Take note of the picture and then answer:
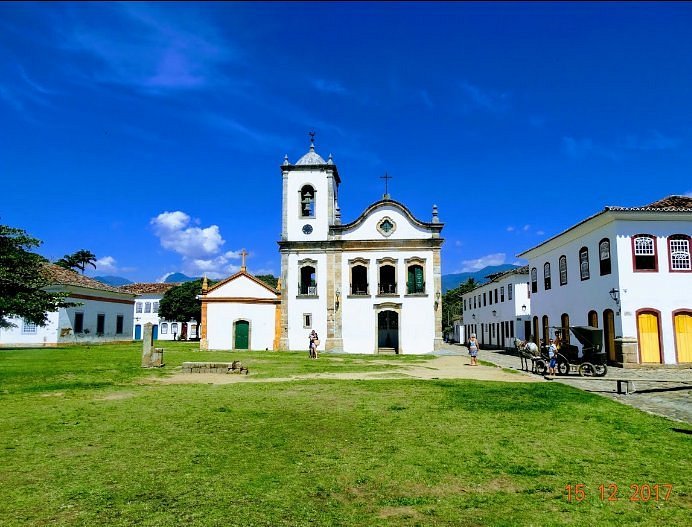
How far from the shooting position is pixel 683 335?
20234 mm

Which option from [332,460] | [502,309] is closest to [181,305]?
[502,309]

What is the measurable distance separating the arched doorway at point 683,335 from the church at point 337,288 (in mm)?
12934

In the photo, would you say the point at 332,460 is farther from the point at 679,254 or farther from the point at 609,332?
the point at 679,254

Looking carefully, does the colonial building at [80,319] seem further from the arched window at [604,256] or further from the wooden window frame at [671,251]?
the wooden window frame at [671,251]

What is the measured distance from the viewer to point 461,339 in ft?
200

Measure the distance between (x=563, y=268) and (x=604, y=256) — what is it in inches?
186

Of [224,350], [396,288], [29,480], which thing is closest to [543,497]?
[29,480]

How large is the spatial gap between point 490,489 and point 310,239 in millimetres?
27440

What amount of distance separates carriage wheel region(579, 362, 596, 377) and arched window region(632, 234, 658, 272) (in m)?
6.65

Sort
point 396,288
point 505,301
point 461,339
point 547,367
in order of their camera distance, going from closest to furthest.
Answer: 1. point 547,367
2. point 396,288
3. point 505,301
4. point 461,339

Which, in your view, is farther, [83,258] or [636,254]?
[83,258]

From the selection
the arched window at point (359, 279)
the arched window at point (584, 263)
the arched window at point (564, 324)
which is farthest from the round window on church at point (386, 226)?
the arched window at point (584, 263)

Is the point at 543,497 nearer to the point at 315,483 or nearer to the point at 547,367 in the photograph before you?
the point at 315,483

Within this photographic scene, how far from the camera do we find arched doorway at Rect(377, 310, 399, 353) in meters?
31.2
